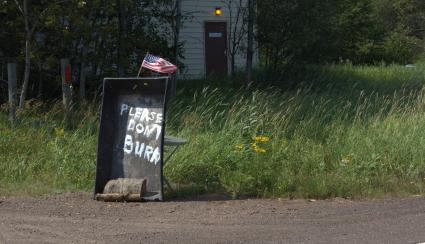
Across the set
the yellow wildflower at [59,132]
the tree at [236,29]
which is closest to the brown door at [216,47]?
the tree at [236,29]

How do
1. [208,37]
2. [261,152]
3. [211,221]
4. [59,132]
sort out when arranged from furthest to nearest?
[208,37] → [59,132] → [261,152] → [211,221]

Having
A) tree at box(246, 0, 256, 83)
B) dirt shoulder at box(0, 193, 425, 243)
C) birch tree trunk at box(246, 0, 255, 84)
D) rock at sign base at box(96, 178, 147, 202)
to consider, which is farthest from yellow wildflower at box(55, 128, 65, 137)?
tree at box(246, 0, 256, 83)

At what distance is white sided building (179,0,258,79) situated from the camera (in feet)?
75.7

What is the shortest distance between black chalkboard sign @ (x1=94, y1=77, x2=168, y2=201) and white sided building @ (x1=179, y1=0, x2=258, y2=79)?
13551 millimetres

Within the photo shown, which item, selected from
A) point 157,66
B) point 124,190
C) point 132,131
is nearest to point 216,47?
point 157,66

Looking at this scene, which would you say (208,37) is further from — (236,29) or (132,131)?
(132,131)

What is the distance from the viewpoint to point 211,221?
7.61m

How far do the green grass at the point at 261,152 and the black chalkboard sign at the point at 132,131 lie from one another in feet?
1.88

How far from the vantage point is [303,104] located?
13.3 meters

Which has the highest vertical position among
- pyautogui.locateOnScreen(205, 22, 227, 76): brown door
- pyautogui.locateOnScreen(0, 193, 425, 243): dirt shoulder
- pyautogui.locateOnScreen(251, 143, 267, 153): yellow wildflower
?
pyautogui.locateOnScreen(205, 22, 227, 76): brown door

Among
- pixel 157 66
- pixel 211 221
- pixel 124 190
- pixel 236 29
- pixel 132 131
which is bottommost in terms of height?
pixel 211 221

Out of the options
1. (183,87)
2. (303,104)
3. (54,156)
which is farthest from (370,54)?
(54,156)

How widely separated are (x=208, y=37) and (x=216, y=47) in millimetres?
518

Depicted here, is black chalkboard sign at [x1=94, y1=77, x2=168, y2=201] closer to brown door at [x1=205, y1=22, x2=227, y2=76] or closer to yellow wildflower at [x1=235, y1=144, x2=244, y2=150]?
yellow wildflower at [x1=235, y1=144, x2=244, y2=150]
